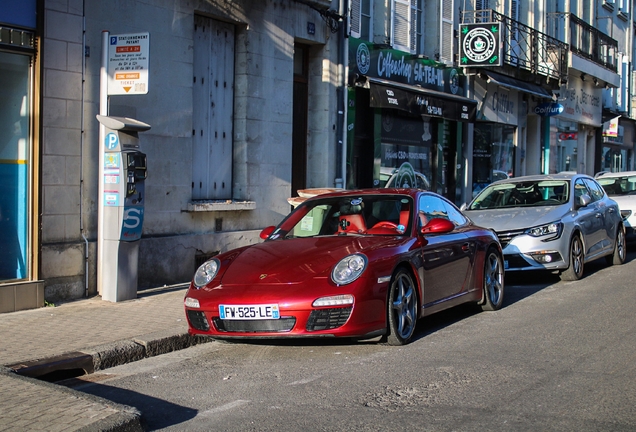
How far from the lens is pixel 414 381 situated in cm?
618

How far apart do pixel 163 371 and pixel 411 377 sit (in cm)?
213

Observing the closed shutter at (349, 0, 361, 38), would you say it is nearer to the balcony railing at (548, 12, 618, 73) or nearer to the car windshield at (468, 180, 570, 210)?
the car windshield at (468, 180, 570, 210)

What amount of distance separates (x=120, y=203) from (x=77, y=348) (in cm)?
297

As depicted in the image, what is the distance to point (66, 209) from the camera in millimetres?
10242

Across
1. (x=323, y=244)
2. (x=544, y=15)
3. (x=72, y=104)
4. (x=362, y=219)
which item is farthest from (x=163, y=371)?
(x=544, y=15)

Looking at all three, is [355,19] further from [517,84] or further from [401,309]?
[401,309]

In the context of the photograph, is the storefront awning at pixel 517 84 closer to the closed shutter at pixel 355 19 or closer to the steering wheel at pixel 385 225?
the closed shutter at pixel 355 19

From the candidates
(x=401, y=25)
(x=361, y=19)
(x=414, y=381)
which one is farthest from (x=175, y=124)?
(x=401, y=25)

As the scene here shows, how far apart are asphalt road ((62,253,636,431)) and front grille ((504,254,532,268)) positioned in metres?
2.63

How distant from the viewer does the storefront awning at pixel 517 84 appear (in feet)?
71.8

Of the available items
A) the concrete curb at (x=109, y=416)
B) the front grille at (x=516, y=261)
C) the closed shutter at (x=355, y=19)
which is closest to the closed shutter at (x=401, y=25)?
the closed shutter at (x=355, y=19)

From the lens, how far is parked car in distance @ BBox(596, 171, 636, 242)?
16.5 metres

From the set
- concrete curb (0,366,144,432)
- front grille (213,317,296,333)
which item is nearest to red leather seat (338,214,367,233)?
front grille (213,317,296,333)

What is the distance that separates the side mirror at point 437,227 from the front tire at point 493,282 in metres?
1.52
